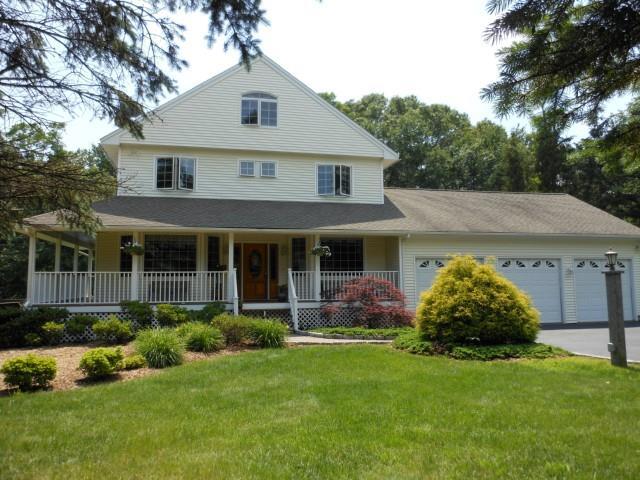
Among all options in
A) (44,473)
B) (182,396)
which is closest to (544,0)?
(44,473)

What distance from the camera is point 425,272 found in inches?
643

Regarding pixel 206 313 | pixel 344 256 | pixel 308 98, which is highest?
pixel 308 98

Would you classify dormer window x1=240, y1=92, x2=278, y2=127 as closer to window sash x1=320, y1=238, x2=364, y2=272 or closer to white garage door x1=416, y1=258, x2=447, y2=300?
window sash x1=320, y1=238, x2=364, y2=272

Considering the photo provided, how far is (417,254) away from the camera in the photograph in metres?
16.2

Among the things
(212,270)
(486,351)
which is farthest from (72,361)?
(486,351)

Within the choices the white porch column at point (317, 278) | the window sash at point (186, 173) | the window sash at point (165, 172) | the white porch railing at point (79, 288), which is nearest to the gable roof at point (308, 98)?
the window sash at point (186, 173)

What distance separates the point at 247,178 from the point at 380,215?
4739 mm

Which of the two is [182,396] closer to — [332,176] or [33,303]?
[33,303]

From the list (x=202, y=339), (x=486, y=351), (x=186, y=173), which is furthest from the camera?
(x=186, y=173)

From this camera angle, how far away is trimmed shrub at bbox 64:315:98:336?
1259cm

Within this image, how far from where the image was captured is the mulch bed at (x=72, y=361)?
8164 millimetres

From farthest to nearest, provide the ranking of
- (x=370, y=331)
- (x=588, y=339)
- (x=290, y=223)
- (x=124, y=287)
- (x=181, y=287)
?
(x=290, y=223) → (x=181, y=287) → (x=124, y=287) → (x=370, y=331) → (x=588, y=339)

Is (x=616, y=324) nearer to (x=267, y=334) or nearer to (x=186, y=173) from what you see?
(x=267, y=334)

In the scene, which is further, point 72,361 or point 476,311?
point 476,311
